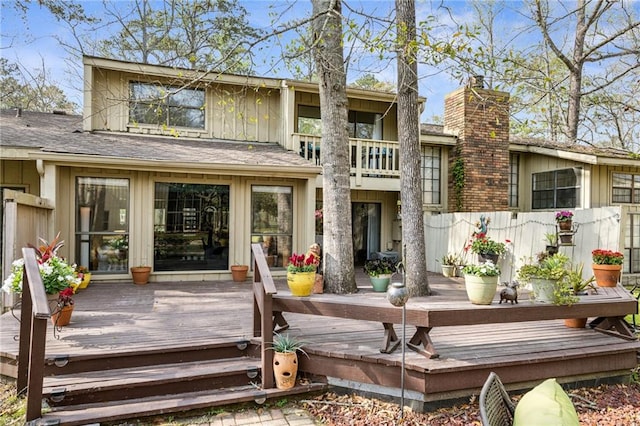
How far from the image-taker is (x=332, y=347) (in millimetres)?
3717

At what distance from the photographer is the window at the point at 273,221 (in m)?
8.38

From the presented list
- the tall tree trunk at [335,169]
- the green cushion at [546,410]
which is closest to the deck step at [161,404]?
the green cushion at [546,410]

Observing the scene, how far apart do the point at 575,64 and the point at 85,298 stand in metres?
14.1

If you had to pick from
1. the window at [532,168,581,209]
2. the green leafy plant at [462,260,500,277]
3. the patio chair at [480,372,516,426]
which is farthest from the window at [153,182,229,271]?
the window at [532,168,581,209]

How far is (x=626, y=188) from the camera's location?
1094 cm

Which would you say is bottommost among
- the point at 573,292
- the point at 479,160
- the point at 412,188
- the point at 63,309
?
the point at 63,309

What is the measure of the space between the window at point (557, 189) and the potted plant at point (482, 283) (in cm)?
899

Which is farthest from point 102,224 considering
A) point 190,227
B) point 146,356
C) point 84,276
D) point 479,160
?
point 479,160

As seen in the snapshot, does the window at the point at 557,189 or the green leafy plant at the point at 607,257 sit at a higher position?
the window at the point at 557,189

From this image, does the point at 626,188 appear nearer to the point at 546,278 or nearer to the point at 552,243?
the point at 552,243

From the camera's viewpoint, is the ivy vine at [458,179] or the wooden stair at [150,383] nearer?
the wooden stair at [150,383]

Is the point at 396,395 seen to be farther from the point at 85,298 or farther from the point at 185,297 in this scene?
the point at 85,298

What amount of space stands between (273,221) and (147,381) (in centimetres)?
535

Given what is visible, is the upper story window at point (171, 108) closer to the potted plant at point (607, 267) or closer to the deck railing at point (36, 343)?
the deck railing at point (36, 343)
